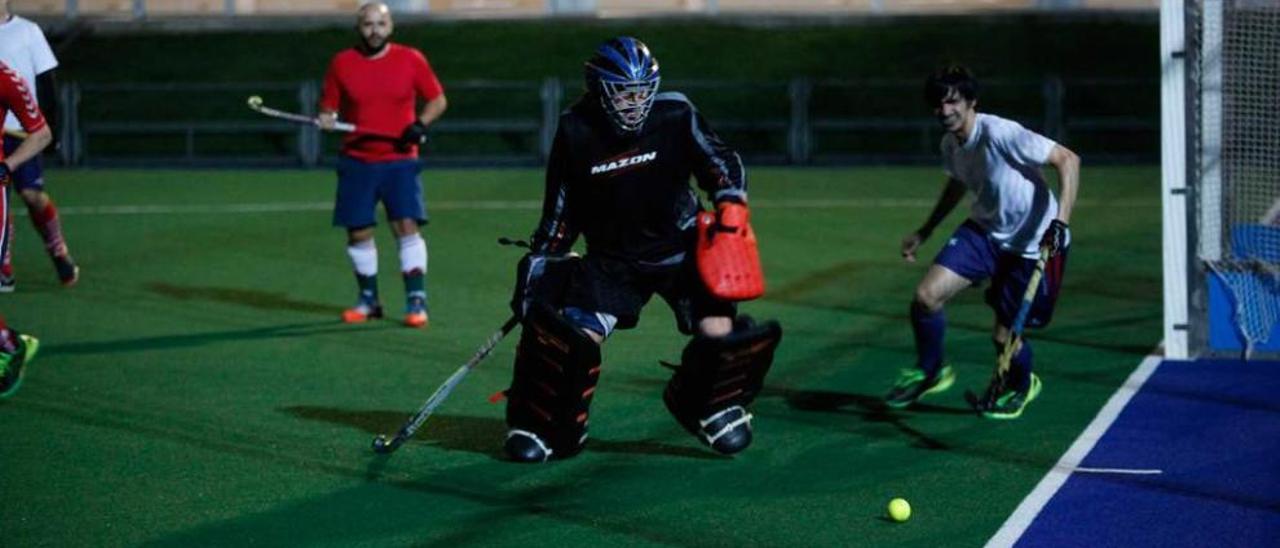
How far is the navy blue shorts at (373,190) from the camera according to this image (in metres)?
14.0

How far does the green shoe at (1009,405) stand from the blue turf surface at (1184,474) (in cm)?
49

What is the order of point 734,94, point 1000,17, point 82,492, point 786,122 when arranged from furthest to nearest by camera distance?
point 1000,17
point 734,94
point 786,122
point 82,492

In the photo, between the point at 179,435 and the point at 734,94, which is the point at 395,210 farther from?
the point at 734,94

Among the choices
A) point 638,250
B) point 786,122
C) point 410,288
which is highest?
point 638,250

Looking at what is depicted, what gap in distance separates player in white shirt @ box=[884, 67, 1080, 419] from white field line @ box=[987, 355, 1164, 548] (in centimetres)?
47

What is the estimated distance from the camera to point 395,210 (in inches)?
554

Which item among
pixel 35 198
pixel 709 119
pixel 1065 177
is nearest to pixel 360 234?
pixel 35 198

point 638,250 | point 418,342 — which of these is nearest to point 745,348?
point 638,250

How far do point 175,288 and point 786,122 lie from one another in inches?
523

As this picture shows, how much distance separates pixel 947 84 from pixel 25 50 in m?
7.18

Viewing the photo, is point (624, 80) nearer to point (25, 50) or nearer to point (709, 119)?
point (25, 50)

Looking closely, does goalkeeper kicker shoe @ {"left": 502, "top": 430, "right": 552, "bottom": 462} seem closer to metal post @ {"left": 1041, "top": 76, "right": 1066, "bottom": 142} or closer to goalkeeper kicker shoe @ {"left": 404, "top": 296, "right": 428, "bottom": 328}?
goalkeeper kicker shoe @ {"left": 404, "top": 296, "right": 428, "bottom": 328}

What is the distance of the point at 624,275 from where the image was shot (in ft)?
31.5

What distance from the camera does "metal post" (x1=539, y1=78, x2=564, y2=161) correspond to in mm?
28375
